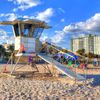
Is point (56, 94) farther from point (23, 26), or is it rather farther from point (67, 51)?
point (23, 26)

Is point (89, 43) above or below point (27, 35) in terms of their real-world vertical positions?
below

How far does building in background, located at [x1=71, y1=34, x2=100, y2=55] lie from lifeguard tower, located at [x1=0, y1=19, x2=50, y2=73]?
9274 cm

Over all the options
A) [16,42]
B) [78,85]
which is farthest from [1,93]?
[16,42]

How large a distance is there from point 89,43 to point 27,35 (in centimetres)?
11377

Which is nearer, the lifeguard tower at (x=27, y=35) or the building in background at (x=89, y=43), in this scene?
the lifeguard tower at (x=27, y=35)

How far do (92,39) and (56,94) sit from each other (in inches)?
4719

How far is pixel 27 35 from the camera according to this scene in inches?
762

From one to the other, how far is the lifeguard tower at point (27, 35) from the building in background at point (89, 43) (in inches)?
3651

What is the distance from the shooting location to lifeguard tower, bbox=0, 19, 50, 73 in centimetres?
1870

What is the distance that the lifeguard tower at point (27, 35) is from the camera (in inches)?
736

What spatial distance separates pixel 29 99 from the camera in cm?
1012

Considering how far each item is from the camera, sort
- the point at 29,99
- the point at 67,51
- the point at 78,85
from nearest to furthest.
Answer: the point at 29,99 < the point at 78,85 < the point at 67,51

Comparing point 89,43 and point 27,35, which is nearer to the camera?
point 27,35

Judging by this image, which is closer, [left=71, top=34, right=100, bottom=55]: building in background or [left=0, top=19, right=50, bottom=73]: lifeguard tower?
[left=0, top=19, right=50, bottom=73]: lifeguard tower
